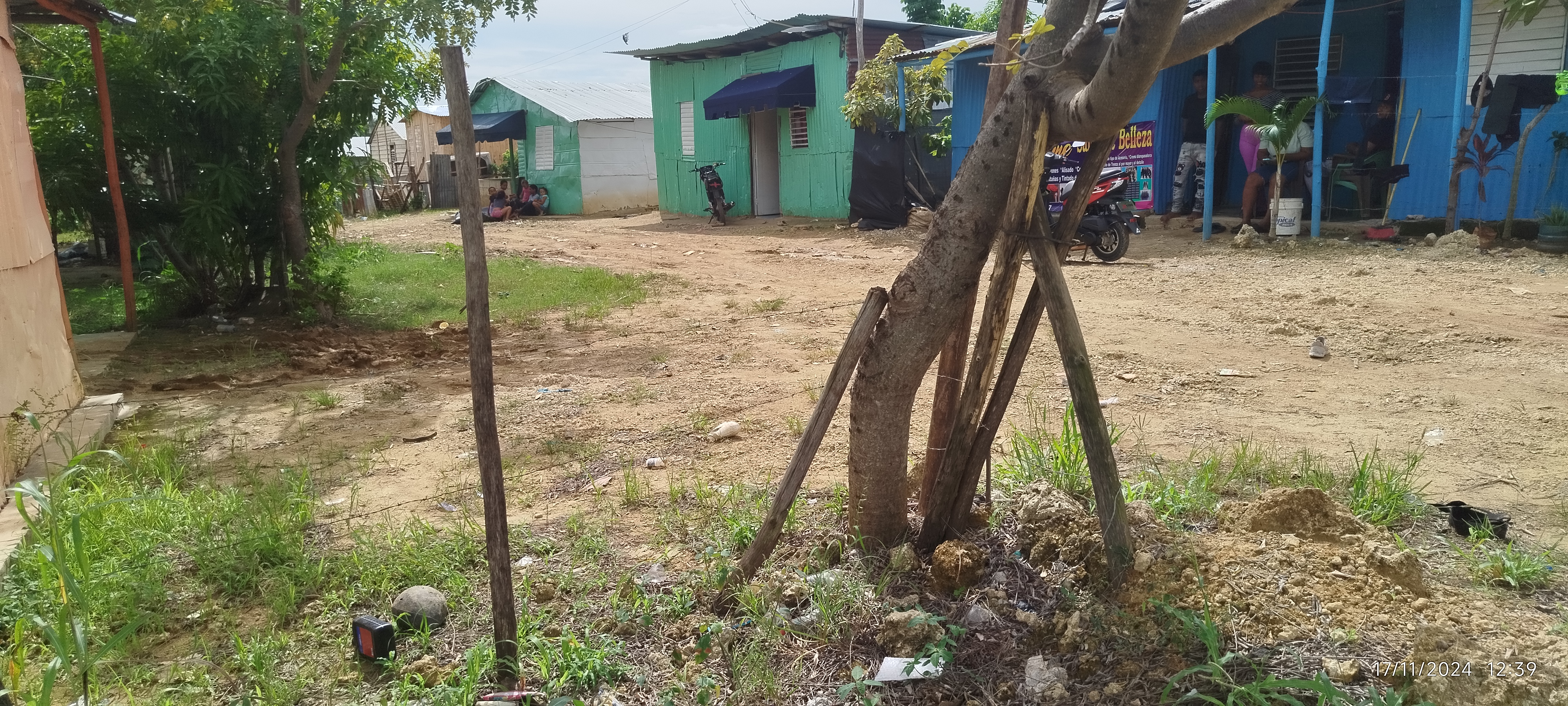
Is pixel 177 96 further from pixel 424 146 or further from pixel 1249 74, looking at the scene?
pixel 424 146

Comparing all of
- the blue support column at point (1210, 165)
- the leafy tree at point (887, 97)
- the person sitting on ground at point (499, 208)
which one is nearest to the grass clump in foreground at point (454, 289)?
the leafy tree at point (887, 97)

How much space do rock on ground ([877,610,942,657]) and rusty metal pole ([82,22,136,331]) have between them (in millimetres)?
7342

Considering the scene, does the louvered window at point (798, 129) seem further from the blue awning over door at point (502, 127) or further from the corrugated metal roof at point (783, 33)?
the blue awning over door at point (502, 127)

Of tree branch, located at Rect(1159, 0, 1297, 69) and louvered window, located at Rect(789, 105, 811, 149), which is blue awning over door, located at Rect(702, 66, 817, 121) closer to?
louvered window, located at Rect(789, 105, 811, 149)

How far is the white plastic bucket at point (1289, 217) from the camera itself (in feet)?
35.0

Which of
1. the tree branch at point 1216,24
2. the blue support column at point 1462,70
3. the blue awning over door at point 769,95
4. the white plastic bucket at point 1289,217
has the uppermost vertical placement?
the blue awning over door at point 769,95

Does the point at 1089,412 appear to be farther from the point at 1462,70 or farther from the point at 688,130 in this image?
the point at 688,130

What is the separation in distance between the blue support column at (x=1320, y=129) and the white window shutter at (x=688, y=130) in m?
12.5

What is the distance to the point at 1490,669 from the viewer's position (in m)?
2.23

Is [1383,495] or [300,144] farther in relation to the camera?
[300,144]

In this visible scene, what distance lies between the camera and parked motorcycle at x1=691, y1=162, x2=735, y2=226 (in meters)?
18.2

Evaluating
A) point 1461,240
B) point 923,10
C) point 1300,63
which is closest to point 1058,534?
point 1461,240

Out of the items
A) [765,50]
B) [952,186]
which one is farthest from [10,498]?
[765,50]
